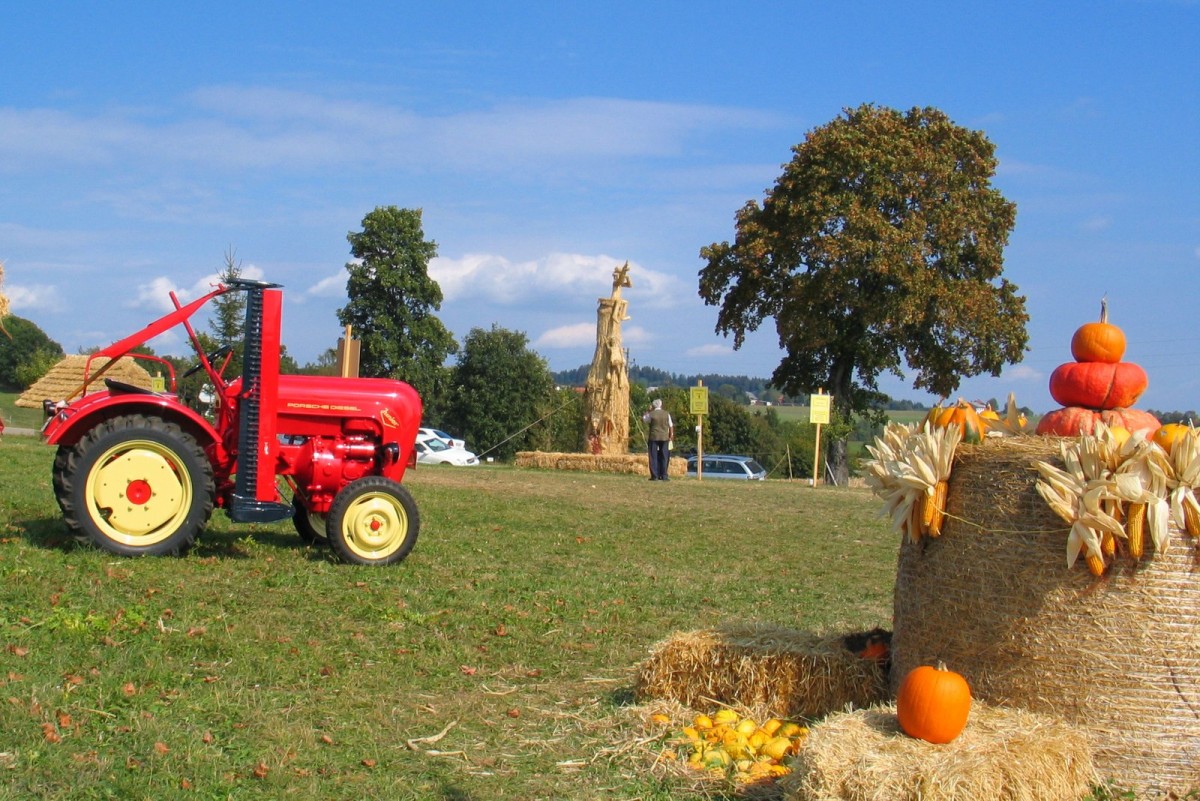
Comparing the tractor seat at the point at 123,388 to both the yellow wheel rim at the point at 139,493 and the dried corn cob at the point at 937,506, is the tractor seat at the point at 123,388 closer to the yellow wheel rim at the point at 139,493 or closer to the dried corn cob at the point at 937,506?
the yellow wheel rim at the point at 139,493

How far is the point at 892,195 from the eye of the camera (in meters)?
33.5

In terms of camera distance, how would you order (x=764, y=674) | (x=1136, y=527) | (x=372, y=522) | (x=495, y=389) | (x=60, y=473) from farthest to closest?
(x=495, y=389)
(x=372, y=522)
(x=60, y=473)
(x=764, y=674)
(x=1136, y=527)

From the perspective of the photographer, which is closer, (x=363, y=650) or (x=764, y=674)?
(x=764, y=674)

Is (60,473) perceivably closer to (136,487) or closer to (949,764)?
(136,487)

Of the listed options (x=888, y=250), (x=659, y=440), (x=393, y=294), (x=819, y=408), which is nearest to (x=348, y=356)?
(x=659, y=440)

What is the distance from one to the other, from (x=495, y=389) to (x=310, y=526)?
184 feet

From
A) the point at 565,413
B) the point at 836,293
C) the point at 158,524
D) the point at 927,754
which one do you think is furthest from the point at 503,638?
the point at 565,413

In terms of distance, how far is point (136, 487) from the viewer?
902 centimetres

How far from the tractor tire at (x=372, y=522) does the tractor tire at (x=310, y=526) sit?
0.96m

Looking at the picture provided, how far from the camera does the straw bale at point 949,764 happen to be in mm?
4152

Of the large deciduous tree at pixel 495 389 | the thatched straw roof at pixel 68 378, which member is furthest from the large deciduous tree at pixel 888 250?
the large deciduous tree at pixel 495 389

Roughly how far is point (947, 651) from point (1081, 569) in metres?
0.74

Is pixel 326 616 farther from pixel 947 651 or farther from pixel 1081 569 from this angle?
pixel 1081 569

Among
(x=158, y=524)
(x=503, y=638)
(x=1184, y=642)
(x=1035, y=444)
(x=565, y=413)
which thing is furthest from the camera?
(x=565, y=413)
